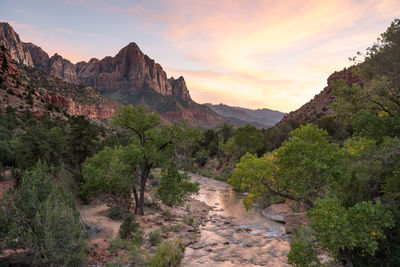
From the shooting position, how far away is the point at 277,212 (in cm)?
2341

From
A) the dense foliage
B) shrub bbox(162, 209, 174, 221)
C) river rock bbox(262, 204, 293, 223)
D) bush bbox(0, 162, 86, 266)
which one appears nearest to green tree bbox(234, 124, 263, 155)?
river rock bbox(262, 204, 293, 223)

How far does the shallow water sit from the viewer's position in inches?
547

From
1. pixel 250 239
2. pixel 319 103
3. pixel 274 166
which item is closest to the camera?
pixel 274 166

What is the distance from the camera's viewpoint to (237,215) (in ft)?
79.7

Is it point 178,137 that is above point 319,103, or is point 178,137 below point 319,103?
below

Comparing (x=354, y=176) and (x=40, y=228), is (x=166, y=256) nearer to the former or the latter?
(x=40, y=228)

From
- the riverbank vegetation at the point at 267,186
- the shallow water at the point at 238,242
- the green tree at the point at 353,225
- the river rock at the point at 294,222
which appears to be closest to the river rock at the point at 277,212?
the shallow water at the point at 238,242

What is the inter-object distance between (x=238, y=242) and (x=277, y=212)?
8186mm

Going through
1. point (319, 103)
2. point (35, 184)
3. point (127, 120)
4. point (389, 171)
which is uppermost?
point (319, 103)

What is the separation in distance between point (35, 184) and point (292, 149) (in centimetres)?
1205

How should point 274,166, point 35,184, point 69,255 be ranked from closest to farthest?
point 69,255 → point 35,184 → point 274,166

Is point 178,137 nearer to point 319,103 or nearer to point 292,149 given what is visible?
point 292,149

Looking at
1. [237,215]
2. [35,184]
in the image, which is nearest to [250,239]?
[237,215]

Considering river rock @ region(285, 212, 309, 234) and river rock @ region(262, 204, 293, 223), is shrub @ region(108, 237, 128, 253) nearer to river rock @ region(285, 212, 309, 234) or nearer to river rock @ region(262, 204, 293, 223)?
river rock @ region(285, 212, 309, 234)
